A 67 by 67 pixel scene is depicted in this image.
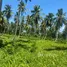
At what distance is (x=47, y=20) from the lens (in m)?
117

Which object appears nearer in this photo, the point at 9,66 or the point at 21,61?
the point at 9,66

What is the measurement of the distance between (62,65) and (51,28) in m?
104

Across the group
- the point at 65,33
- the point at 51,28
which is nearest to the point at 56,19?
the point at 51,28

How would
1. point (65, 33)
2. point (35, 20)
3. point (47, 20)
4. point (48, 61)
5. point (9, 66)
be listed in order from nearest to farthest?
point (9, 66), point (48, 61), point (35, 20), point (47, 20), point (65, 33)

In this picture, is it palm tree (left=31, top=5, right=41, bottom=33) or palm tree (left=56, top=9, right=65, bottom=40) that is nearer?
palm tree (left=31, top=5, right=41, bottom=33)

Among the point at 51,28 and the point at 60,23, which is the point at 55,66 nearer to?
the point at 60,23

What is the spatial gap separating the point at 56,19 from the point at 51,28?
14351mm

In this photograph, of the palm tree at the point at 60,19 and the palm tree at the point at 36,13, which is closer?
the palm tree at the point at 36,13

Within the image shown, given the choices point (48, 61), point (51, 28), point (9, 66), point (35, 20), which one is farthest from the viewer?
point (51, 28)

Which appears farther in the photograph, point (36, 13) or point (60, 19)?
point (60, 19)

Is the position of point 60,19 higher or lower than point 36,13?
lower

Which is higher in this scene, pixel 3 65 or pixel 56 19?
pixel 56 19

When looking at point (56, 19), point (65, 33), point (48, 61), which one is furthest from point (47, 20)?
point (48, 61)

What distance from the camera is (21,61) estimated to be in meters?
21.6
